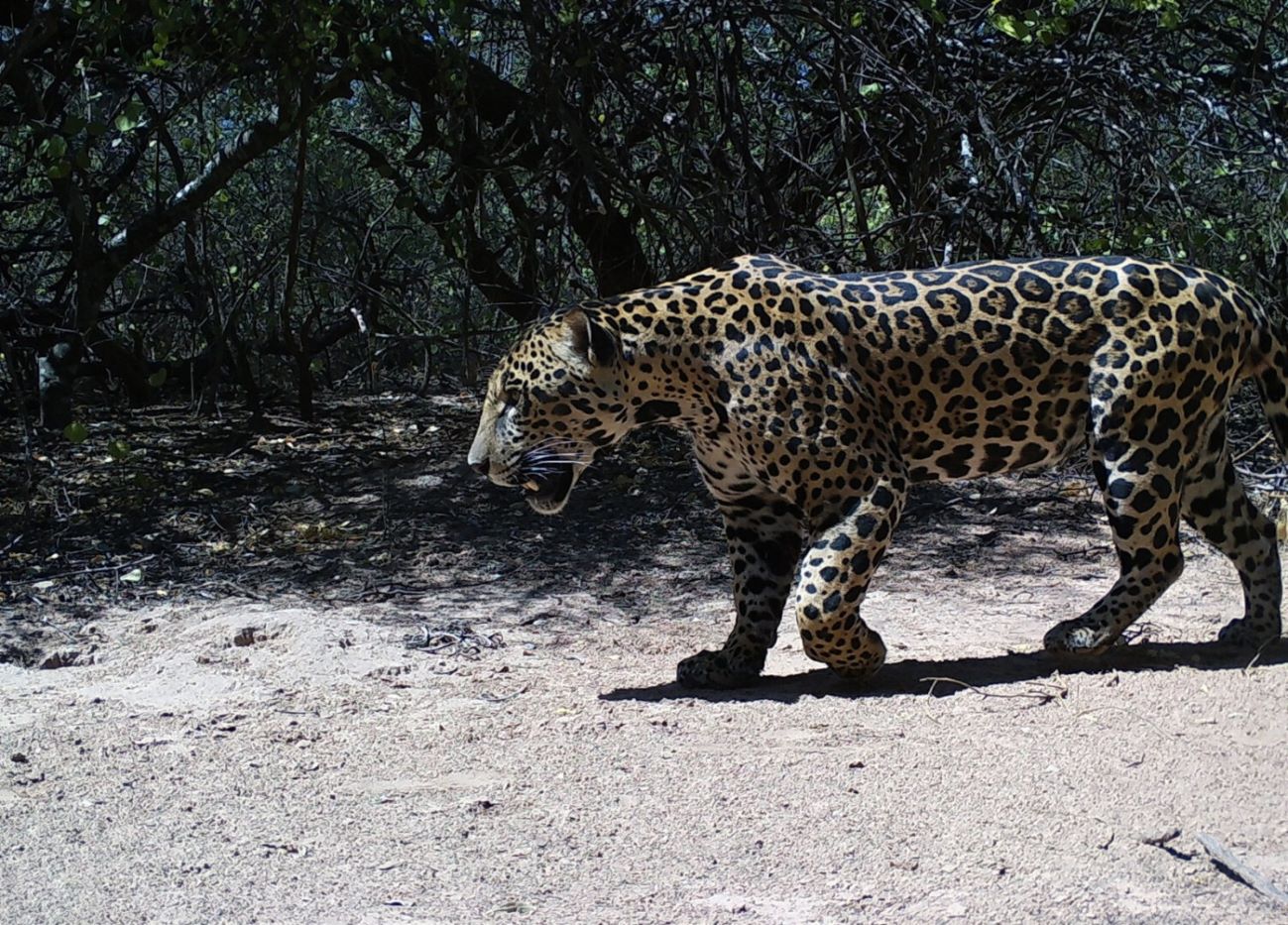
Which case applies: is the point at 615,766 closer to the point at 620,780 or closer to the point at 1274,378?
the point at 620,780

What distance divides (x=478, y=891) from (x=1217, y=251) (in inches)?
286

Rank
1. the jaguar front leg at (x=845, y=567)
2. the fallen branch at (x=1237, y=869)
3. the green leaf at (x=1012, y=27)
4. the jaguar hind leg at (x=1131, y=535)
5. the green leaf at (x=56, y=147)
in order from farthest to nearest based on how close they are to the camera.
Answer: the green leaf at (x=1012, y=27)
the green leaf at (x=56, y=147)
the jaguar hind leg at (x=1131, y=535)
the jaguar front leg at (x=845, y=567)
the fallen branch at (x=1237, y=869)

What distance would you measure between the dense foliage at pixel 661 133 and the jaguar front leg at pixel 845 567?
2.85 metres

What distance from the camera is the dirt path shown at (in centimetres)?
411

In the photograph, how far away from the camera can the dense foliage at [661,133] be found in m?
8.09

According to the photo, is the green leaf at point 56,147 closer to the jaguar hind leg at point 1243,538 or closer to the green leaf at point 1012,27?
the green leaf at point 1012,27

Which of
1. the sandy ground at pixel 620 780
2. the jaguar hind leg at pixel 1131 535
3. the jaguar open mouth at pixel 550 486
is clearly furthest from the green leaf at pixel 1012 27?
the jaguar open mouth at pixel 550 486

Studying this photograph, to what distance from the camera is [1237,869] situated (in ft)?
13.3

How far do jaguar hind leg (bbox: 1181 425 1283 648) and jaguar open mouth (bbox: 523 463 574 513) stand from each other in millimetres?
2204

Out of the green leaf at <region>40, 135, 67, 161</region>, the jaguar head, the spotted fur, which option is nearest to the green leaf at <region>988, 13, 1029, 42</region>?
the spotted fur

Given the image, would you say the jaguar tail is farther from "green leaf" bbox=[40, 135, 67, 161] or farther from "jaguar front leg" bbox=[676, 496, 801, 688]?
"green leaf" bbox=[40, 135, 67, 161]

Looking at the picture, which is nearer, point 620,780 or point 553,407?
point 620,780

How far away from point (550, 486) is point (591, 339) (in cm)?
53

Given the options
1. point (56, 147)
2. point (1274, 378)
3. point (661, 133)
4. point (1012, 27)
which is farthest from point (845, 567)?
point (661, 133)
